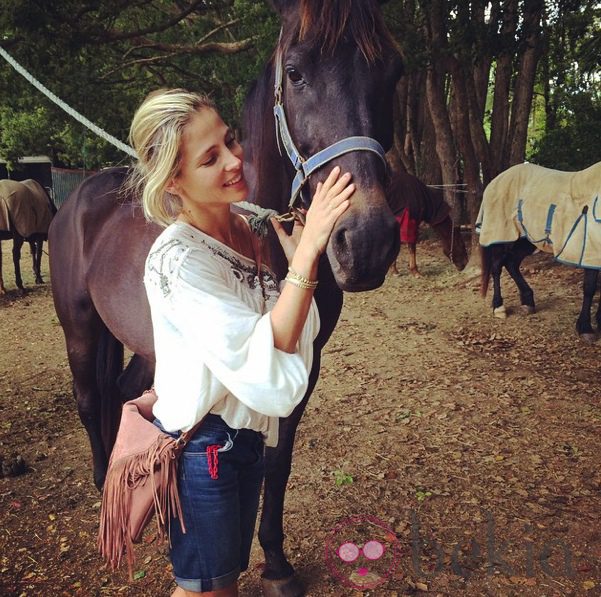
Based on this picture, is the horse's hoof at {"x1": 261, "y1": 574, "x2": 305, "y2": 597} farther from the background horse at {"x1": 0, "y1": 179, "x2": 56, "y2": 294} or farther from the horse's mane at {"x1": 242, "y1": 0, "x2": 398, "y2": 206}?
the background horse at {"x1": 0, "y1": 179, "x2": 56, "y2": 294}

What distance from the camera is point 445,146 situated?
829 centimetres

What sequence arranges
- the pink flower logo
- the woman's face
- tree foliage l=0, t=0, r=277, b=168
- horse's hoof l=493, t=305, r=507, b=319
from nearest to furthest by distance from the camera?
1. the woman's face
2. the pink flower logo
3. tree foliage l=0, t=0, r=277, b=168
4. horse's hoof l=493, t=305, r=507, b=319

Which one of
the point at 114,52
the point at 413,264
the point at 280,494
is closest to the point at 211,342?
the point at 280,494

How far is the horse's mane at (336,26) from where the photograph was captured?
1516 millimetres

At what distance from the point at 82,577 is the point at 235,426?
1.65 m

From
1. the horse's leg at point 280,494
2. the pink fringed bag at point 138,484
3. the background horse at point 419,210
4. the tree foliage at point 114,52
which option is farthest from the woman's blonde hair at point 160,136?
the background horse at point 419,210

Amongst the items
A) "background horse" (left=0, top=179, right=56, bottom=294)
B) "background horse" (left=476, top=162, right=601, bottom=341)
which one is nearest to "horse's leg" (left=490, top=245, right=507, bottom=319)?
"background horse" (left=476, top=162, right=601, bottom=341)

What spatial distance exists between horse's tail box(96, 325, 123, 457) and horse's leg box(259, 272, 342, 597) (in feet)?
3.37

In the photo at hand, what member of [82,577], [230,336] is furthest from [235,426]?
[82,577]

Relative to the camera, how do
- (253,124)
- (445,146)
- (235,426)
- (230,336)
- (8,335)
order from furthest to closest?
(445,146) < (8,335) < (253,124) < (235,426) < (230,336)

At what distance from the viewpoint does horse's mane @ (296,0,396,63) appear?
1.52m

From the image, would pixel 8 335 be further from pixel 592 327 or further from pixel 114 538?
pixel 592 327

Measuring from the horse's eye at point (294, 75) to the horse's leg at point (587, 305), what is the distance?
459cm

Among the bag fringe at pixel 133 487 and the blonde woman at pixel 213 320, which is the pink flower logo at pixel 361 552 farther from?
the bag fringe at pixel 133 487
